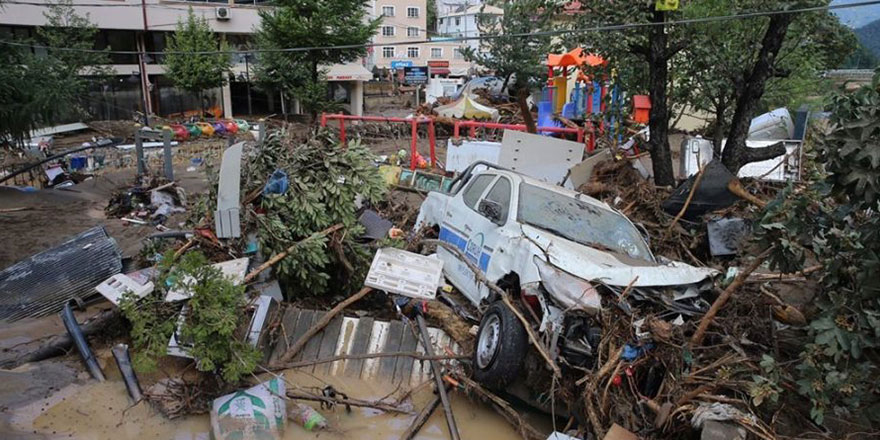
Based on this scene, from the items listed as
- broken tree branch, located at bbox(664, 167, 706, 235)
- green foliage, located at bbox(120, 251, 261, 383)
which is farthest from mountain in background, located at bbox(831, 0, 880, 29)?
green foliage, located at bbox(120, 251, 261, 383)

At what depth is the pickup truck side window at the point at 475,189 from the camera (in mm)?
7246

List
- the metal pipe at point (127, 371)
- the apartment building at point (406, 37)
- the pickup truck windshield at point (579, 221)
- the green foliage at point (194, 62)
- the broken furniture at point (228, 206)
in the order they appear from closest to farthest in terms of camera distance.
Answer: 1. the metal pipe at point (127, 371)
2. the pickup truck windshield at point (579, 221)
3. the broken furniture at point (228, 206)
4. the green foliage at point (194, 62)
5. the apartment building at point (406, 37)

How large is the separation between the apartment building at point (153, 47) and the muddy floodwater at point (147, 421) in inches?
1156

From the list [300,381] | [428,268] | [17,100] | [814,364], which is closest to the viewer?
[814,364]

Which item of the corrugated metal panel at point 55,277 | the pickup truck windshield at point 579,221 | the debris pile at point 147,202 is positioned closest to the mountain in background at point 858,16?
the pickup truck windshield at point 579,221

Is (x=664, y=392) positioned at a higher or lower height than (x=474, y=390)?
higher

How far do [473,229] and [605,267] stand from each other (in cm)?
178

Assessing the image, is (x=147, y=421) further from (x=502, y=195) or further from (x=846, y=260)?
(x=846, y=260)

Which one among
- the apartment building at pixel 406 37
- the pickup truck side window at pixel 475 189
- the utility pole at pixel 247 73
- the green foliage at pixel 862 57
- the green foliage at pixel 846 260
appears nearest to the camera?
the green foliage at pixel 846 260

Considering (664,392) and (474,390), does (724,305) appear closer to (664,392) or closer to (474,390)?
(664,392)

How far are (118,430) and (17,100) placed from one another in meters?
10.7

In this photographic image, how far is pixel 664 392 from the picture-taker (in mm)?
4703

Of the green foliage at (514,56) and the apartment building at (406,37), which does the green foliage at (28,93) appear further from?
the apartment building at (406,37)

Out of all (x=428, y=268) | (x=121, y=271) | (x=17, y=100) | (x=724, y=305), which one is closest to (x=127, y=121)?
(x=17, y=100)
